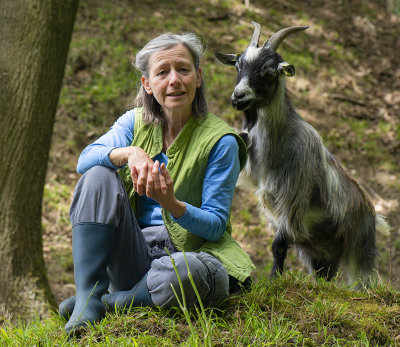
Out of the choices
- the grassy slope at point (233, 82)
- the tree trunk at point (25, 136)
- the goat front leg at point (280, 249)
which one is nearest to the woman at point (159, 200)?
the grassy slope at point (233, 82)

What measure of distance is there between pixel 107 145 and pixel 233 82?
5.96 metres

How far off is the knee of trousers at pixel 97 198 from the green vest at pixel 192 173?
0.29m

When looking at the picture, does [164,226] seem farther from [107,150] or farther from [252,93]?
[252,93]

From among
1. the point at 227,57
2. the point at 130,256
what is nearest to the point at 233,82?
the point at 227,57

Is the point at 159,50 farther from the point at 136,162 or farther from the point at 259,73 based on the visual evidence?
the point at 259,73

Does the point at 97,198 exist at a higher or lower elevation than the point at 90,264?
higher

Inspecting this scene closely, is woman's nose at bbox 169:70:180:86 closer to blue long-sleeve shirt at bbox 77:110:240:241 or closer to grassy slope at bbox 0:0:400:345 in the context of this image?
blue long-sleeve shirt at bbox 77:110:240:241

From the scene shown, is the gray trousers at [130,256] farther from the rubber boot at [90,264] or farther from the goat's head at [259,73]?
the goat's head at [259,73]

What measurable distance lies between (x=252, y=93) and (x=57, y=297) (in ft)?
10.8

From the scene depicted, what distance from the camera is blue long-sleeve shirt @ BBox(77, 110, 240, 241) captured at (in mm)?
2852

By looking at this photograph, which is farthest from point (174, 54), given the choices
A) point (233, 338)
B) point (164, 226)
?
point (233, 338)

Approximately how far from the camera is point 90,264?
283 cm

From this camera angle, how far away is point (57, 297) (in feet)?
19.3

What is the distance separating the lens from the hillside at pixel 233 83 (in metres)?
7.19
